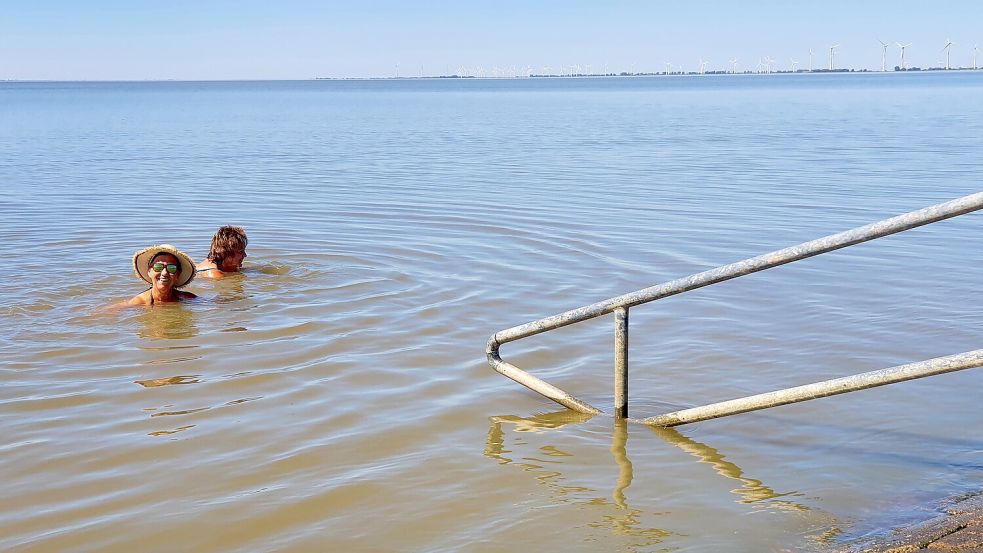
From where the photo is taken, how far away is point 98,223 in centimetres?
1251

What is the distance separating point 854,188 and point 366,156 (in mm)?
11141

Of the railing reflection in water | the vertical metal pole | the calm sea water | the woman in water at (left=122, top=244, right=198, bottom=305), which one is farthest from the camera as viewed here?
the woman in water at (left=122, top=244, right=198, bottom=305)

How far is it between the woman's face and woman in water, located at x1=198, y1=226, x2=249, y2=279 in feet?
3.58

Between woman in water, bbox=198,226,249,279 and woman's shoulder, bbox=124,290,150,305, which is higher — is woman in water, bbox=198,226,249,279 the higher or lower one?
the higher one

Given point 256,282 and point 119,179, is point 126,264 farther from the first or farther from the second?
point 119,179

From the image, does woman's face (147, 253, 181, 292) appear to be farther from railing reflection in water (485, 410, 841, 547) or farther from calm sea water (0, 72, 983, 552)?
railing reflection in water (485, 410, 841, 547)

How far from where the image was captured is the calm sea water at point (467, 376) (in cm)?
424

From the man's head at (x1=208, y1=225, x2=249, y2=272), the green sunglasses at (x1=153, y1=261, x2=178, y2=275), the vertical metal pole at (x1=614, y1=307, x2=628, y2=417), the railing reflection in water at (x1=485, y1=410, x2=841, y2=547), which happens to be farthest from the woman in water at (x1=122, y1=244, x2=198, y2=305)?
the vertical metal pole at (x1=614, y1=307, x2=628, y2=417)

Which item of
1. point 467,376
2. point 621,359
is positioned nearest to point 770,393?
point 621,359

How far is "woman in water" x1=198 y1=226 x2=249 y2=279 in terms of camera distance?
909 centimetres

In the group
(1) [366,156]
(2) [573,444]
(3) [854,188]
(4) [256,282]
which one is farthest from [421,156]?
(2) [573,444]

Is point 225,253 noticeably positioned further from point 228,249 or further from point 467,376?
point 467,376

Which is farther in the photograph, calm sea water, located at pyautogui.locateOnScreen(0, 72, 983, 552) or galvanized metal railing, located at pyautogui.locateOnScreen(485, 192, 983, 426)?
calm sea water, located at pyautogui.locateOnScreen(0, 72, 983, 552)

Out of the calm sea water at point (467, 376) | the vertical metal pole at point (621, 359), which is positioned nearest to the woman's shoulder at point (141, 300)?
the calm sea water at point (467, 376)
